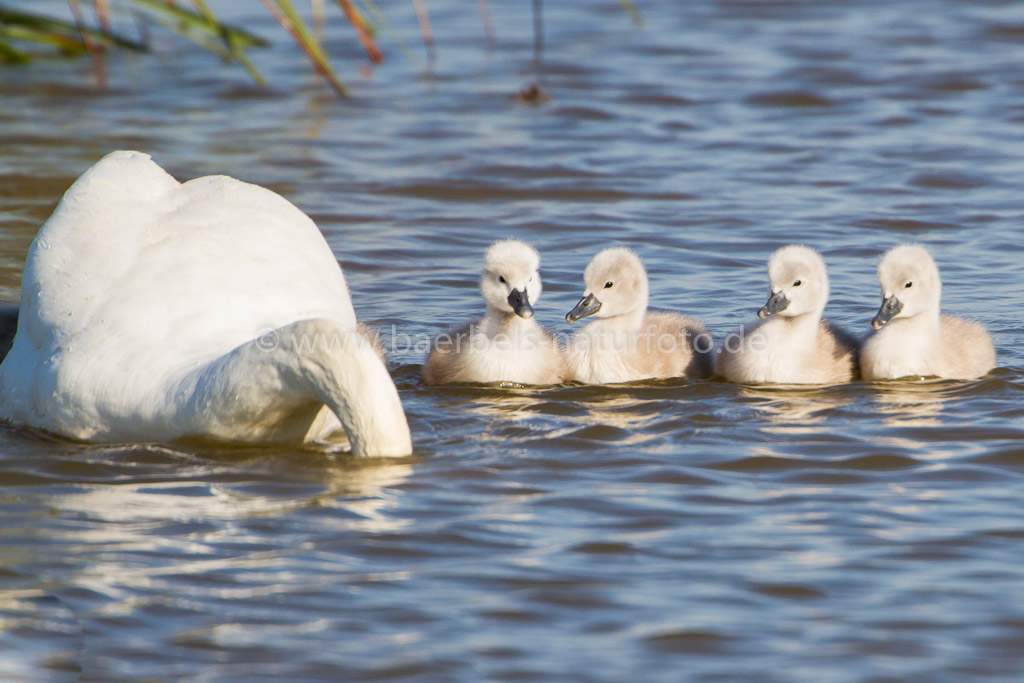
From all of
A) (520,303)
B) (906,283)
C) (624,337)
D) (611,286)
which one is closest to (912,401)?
(906,283)

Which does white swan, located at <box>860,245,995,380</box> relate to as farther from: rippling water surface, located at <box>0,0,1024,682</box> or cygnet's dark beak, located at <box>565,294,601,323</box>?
cygnet's dark beak, located at <box>565,294,601,323</box>

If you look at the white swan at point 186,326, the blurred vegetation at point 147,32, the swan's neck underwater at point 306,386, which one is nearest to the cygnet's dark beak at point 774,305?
the white swan at point 186,326

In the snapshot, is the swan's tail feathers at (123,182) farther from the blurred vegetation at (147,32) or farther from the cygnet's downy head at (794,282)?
the blurred vegetation at (147,32)

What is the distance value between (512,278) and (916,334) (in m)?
1.95

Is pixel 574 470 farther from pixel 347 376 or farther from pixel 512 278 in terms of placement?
pixel 512 278

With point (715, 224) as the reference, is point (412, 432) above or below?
below

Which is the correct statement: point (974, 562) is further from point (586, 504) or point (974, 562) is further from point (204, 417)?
point (204, 417)

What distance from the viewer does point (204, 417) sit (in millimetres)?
5441

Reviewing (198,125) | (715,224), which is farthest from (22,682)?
(198,125)

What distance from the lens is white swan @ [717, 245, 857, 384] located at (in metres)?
7.29

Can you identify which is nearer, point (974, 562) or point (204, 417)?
point (974, 562)

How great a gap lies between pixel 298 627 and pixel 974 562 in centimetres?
215

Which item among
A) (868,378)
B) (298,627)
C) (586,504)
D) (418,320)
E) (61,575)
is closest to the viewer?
(298,627)

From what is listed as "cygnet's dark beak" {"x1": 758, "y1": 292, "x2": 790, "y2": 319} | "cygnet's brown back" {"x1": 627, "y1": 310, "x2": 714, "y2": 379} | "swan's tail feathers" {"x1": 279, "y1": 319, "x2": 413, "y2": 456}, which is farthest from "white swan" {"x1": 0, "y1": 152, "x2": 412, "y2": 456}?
"cygnet's dark beak" {"x1": 758, "y1": 292, "x2": 790, "y2": 319}
